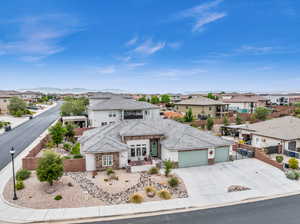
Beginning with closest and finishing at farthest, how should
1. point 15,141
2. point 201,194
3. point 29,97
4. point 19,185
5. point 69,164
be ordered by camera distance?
point 201,194 < point 19,185 < point 69,164 < point 15,141 < point 29,97

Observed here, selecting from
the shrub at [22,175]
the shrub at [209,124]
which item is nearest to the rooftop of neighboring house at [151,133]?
the shrub at [22,175]

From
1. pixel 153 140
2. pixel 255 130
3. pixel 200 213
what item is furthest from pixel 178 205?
pixel 255 130

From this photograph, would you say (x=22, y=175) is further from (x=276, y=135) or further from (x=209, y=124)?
(x=209, y=124)

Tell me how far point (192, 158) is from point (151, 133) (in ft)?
17.2

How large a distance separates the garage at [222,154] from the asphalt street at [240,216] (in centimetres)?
845

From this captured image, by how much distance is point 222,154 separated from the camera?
22250mm

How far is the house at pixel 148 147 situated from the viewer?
1959 centimetres

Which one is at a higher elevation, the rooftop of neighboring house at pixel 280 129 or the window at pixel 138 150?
the rooftop of neighboring house at pixel 280 129

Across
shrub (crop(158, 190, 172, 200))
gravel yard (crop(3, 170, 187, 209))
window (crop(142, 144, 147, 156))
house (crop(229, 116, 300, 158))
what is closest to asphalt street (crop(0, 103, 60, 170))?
gravel yard (crop(3, 170, 187, 209))

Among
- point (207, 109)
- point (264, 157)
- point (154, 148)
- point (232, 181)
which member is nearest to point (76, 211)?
point (154, 148)

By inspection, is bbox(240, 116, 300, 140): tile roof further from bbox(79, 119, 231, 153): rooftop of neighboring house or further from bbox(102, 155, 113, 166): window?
bbox(102, 155, 113, 166): window

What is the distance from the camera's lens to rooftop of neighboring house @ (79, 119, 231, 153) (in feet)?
65.4

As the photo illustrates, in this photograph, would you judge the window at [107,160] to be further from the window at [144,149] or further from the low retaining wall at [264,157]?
the low retaining wall at [264,157]

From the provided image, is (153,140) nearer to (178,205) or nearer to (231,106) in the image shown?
(178,205)
